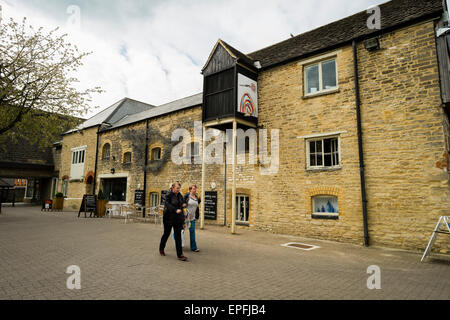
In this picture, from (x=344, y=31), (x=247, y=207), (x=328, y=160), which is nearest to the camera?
(x=328, y=160)

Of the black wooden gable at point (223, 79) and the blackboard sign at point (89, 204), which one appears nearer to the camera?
the black wooden gable at point (223, 79)

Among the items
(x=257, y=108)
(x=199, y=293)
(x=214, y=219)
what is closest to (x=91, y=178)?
(x=214, y=219)

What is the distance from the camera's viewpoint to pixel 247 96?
36.4 feet

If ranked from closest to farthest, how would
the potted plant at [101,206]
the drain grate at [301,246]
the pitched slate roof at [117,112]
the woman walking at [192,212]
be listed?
the woman walking at [192,212], the drain grate at [301,246], the potted plant at [101,206], the pitched slate roof at [117,112]

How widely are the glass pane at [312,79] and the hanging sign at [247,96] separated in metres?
2.27

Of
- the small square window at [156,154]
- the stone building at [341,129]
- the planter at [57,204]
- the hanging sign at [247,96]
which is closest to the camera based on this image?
the stone building at [341,129]

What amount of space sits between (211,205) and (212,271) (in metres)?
7.49

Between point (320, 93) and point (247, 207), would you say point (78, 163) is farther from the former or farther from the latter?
point (320, 93)

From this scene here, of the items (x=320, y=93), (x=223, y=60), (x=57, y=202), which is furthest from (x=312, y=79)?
(x=57, y=202)

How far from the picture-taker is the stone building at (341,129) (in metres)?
7.64

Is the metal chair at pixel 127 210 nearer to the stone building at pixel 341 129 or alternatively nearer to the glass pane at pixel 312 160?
the stone building at pixel 341 129

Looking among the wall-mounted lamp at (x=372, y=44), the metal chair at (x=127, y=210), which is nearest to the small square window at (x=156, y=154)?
the metal chair at (x=127, y=210)

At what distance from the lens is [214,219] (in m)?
12.5

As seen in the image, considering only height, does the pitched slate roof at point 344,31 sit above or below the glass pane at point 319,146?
above
